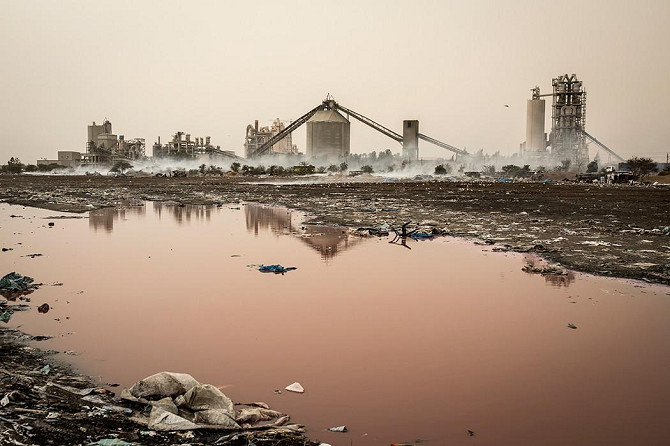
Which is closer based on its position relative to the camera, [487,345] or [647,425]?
[647,425]

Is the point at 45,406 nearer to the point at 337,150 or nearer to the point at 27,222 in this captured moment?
the point at 27,222

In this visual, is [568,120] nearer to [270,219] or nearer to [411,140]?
[411,140]

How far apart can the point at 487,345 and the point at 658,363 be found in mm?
1791

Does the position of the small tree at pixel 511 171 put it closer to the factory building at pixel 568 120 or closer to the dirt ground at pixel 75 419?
the factory building at pixel 568 120

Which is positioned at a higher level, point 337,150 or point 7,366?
point 337,150

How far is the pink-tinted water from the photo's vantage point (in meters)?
5.12

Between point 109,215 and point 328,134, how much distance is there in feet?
458

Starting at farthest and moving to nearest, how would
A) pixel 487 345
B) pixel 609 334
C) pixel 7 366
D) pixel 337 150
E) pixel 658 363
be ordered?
pixel 337 150, pixel 609 334, pixel 487 345, pixel 658 363, pixel 7 366

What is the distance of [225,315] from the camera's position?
8.51m

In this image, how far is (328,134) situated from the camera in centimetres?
16312

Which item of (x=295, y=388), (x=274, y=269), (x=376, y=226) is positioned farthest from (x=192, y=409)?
(x=376, y=226)

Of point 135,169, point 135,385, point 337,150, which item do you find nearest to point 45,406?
point 135,385

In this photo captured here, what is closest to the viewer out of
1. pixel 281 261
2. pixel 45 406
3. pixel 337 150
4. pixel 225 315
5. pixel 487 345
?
pixel 45 406

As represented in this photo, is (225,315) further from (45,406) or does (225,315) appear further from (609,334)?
(609,334)
